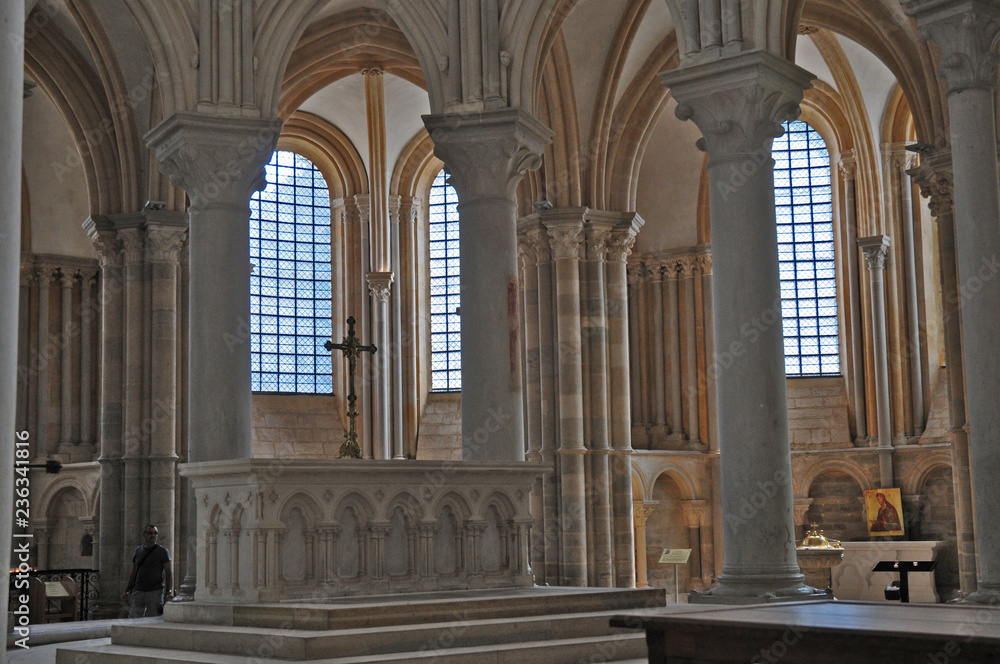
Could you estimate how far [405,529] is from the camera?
10141 millimetres

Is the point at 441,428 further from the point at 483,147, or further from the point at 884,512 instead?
the point at 483,147

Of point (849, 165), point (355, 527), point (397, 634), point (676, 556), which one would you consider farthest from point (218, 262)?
point (849, 165)

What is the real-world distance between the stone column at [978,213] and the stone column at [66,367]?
53.2 ft

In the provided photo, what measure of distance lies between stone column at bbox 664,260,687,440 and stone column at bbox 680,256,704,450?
5.0 inches

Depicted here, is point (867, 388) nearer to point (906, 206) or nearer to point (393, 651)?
point (906, 206)

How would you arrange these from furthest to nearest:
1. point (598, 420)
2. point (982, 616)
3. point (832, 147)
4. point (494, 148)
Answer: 1. point (832, 147)
2. point (598, 420)
3. point (494, 148)
4. point (982, 616)

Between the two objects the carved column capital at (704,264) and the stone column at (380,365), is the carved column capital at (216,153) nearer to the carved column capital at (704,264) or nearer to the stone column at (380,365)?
the stone column at (380,365)

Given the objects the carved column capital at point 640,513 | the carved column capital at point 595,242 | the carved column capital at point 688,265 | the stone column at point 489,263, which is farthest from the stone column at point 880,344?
the stone column at point 489,263

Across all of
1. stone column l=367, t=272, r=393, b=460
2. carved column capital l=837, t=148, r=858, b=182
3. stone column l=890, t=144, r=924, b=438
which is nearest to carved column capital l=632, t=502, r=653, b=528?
stone column l=367, t=272, r=393, b=460

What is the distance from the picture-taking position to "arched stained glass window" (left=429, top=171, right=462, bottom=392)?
2400 cm

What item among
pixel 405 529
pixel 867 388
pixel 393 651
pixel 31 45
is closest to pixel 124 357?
pixel 31 45

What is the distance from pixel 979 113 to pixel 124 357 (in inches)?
504

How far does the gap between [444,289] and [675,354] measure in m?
4.55

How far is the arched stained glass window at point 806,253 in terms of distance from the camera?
23359 mm
